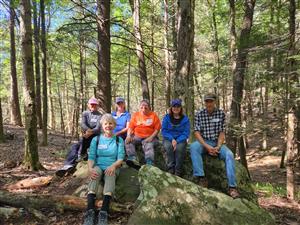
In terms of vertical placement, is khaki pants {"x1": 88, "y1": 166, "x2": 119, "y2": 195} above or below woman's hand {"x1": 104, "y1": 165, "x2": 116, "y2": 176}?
below

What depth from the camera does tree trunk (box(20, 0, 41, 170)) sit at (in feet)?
28.8

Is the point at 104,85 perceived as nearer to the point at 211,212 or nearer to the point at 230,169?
the point at 230,169

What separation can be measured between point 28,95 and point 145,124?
12.5ft

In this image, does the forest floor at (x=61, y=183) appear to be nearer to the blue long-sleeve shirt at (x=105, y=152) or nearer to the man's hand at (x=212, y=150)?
the blue long-sleeve shirt at (x=105, y=152)

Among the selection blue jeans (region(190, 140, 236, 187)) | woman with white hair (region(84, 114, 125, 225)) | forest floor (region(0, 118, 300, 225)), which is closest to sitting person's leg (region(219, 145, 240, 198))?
blue jeans (region(190, 140, 236, 187))

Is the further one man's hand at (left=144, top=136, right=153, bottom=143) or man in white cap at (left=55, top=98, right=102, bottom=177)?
man in white cap at (left=55, top=98, right=102, bottom=177)

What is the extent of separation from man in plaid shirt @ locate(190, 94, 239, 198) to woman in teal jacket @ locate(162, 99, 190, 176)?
10.1 inches

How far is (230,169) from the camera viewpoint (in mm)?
5898

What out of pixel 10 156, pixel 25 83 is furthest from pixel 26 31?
pixel 10 156

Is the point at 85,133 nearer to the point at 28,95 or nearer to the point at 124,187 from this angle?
the point at 124,187

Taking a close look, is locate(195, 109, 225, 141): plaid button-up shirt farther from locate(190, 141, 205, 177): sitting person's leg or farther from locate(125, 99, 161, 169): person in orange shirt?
locate(125, 99, 161, 169): person in orange shirt

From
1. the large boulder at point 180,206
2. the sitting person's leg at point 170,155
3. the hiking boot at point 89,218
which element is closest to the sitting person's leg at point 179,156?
the sitting person's leg at point 170,155

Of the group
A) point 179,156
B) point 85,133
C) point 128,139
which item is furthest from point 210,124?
point 85,133

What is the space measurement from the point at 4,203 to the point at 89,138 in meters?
2.35
